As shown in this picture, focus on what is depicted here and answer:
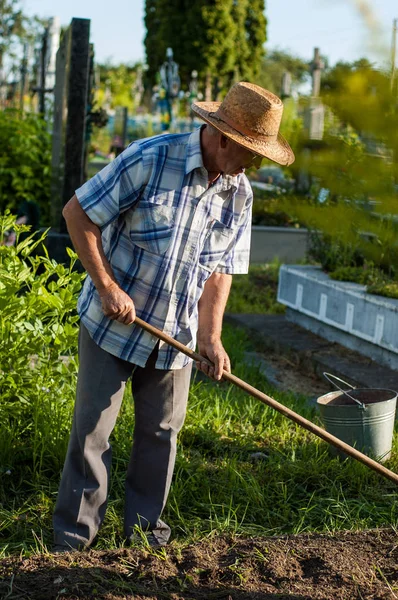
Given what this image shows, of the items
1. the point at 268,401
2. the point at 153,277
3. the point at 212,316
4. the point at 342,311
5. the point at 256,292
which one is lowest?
the point at 256,292

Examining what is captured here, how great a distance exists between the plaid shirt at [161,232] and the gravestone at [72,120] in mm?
4059

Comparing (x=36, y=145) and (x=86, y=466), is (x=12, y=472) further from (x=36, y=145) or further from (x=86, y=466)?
(x=36, y=145)

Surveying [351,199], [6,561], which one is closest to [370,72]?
[351,199]

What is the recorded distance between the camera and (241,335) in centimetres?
645

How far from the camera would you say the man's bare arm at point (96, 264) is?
274 cm

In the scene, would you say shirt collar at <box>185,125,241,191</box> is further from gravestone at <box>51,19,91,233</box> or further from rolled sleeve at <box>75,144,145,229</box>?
gravestone at <box>51,19,91,233</box>

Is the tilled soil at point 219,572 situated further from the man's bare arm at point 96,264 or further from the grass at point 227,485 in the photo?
the man's bare arm at point 96,264

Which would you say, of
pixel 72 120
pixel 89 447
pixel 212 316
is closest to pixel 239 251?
pixel 212 316

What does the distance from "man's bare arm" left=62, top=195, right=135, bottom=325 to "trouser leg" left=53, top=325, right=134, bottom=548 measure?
8.4 inches

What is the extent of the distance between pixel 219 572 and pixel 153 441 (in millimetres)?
567

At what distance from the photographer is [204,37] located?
33906 mm

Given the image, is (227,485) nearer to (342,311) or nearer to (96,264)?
(96,264)

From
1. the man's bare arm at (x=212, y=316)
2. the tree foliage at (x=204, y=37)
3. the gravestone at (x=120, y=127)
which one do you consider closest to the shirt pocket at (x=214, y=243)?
the man's bare arm at (x=212, y=316)

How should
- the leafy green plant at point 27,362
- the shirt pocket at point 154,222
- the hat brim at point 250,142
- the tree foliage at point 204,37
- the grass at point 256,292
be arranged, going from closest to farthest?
1. the hat brim at point 250,142
2. the shirt pocket at point 154,222
3. the leafy green plant at point 27,362
4. the grass at point 256,292
5. the tree foliage at point 204,37
